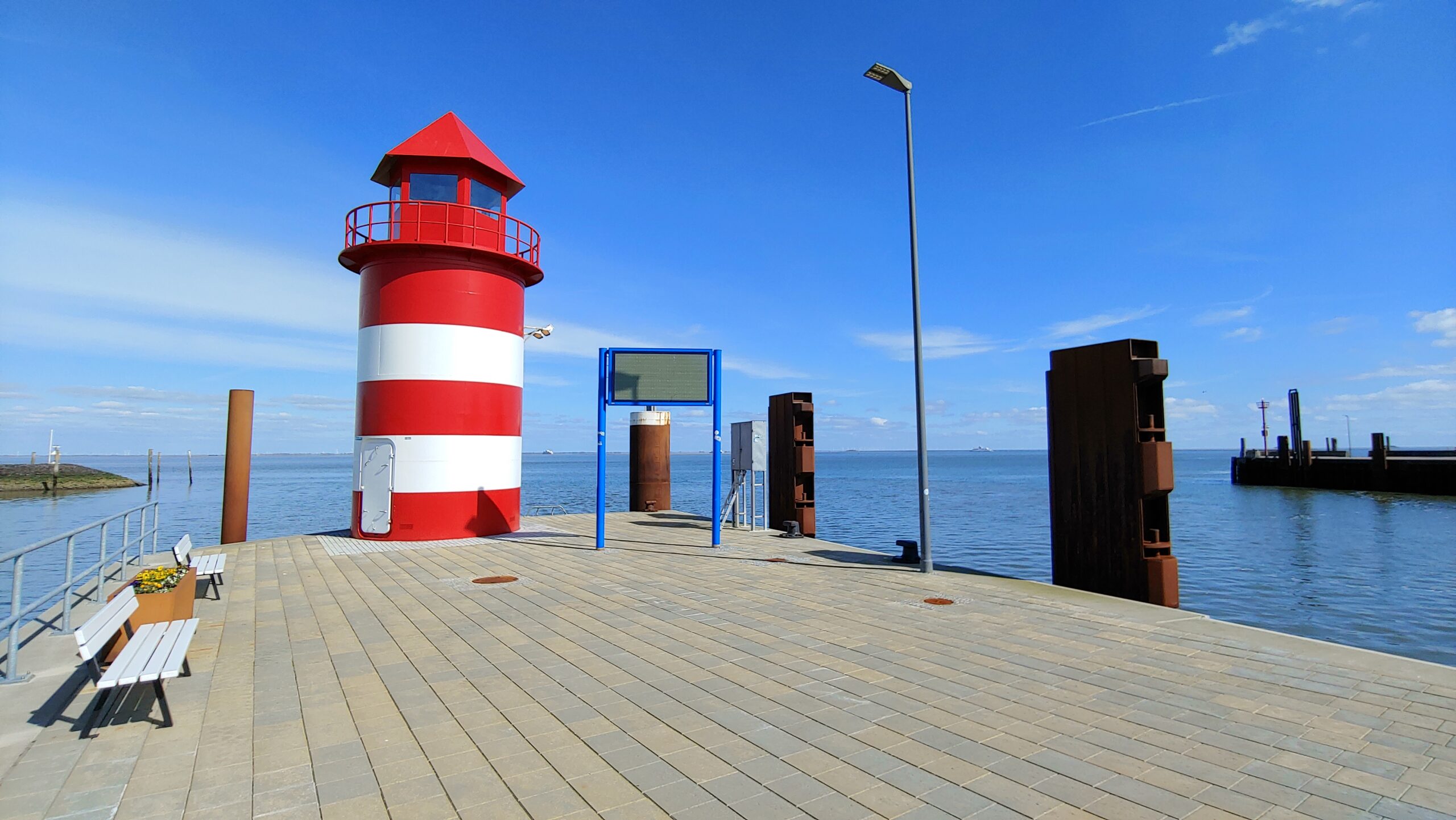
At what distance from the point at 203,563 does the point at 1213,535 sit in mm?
33827

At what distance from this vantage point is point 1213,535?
28.6 meters

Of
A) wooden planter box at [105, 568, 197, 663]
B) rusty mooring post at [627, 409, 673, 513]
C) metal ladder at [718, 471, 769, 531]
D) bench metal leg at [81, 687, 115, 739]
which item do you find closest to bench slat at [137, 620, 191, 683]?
bench metal leg at [81, 687, 115, 739]

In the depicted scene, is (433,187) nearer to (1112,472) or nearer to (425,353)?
(425,353)

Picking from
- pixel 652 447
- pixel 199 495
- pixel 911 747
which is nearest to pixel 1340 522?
pixel 652 447

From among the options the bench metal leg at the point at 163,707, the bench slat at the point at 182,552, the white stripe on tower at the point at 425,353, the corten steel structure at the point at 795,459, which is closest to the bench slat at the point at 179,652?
the bench metal leg at the point at 163,707

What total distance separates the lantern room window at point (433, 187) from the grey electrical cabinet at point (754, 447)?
892 centimetres

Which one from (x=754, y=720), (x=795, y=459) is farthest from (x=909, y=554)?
(x=754, y=720)

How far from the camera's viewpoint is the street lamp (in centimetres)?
1095

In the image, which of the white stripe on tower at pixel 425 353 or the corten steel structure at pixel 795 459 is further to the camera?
the corten steel structure at pixel 795 459

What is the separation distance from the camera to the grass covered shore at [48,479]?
58625mm

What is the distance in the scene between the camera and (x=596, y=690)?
5617mm

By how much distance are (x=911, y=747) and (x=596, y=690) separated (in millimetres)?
2560

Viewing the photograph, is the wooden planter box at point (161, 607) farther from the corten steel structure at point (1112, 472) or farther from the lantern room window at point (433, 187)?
the lantern room window at point (433, 187)

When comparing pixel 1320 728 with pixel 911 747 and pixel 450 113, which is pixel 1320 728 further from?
pixel 450 113
